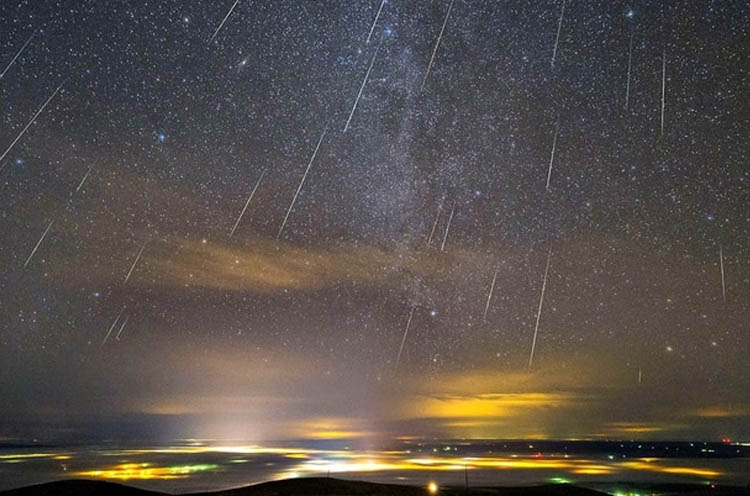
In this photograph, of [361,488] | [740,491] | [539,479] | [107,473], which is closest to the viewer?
[361,488]

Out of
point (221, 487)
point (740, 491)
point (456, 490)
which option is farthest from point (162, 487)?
point (740, 491)

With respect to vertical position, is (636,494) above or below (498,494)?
above

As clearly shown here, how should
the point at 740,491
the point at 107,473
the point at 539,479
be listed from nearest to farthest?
1. the point at 740,491
2. the point at 539,479
3. the point at 107,473

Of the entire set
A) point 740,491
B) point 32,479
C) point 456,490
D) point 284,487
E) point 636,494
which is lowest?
point 32,479

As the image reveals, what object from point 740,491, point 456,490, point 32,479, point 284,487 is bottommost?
point 32,479

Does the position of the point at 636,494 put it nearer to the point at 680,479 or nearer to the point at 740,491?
the point at 740,491

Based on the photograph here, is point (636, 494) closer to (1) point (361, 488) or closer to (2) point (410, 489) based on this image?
(2) point (410, 489)

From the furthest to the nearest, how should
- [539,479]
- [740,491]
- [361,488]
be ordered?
[539,479]
[740,491]
[361,488]

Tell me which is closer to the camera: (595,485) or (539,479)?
(595,485)

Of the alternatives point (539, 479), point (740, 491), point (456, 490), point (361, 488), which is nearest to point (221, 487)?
point (361, 488)
